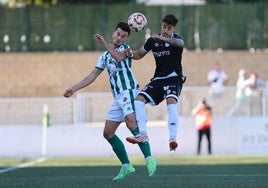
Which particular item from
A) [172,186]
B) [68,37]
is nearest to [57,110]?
[68,37]

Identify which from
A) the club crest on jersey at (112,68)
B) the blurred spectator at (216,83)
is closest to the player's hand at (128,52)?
the club crest on jersey at (112,68)

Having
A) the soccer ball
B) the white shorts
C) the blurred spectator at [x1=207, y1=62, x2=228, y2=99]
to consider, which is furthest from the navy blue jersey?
the blurred spectator at [x1=207, y1=62, x2=228, y2=99]

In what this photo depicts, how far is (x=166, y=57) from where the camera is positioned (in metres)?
13.1

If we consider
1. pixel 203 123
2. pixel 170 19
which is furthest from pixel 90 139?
pixel 170 19

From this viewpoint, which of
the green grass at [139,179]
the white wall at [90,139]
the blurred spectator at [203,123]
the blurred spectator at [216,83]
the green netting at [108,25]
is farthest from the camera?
the green netting at [108,25]

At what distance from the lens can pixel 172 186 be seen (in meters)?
12.1

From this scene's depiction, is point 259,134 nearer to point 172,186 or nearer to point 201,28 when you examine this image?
point 201,28

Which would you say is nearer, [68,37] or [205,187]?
[205,187]

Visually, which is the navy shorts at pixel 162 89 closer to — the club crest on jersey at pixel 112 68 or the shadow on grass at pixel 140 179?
the club crest on jersey at pixel 112 68

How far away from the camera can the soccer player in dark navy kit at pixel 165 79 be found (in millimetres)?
13000

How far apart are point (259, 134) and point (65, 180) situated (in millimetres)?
14236

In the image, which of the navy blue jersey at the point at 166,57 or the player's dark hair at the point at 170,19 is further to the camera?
the navy blue jersey at the point at 166,57

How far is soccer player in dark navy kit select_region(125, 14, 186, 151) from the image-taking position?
13.0 m

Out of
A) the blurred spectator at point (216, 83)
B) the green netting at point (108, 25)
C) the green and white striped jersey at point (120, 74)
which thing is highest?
the green netting at point (108, 25)
